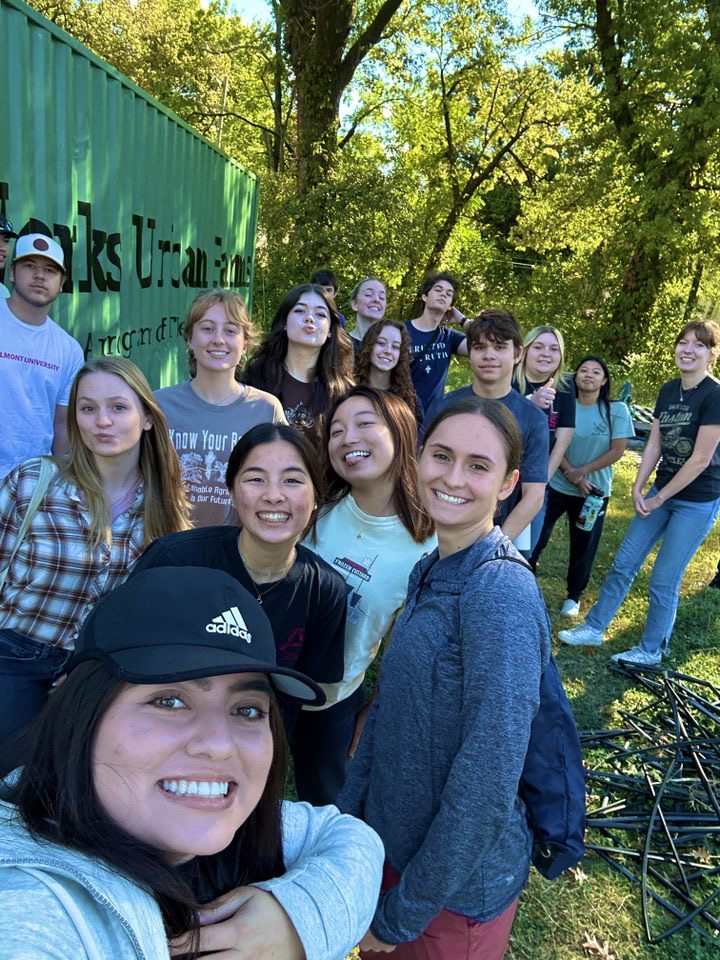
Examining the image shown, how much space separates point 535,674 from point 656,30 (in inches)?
531

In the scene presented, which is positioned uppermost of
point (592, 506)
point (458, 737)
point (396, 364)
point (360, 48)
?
point (360, 48)

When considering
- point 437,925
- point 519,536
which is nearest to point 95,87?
point 519,536

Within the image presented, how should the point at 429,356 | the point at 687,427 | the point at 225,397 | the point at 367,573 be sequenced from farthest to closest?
the point at 429,356 < the point at 687,427 < the point at 225,397 < the point at 367,573

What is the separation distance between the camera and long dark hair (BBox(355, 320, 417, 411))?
4277 mm

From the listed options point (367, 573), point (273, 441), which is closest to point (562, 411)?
point (367, 573)

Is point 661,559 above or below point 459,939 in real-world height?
above

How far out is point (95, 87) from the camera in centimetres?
414

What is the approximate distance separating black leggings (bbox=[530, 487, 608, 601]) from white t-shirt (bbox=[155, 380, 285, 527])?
2.59m

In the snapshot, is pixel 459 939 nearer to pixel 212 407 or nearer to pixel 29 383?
pixel 212 407

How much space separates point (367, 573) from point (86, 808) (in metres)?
1.47

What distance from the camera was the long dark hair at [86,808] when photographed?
2.67 ft

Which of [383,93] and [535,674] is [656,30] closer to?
[383,93]

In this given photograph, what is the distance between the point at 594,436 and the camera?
4605mm

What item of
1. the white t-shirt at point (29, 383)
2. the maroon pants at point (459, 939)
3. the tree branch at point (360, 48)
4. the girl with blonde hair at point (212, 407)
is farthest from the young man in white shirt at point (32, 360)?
the tree branch at point (360, 48)
